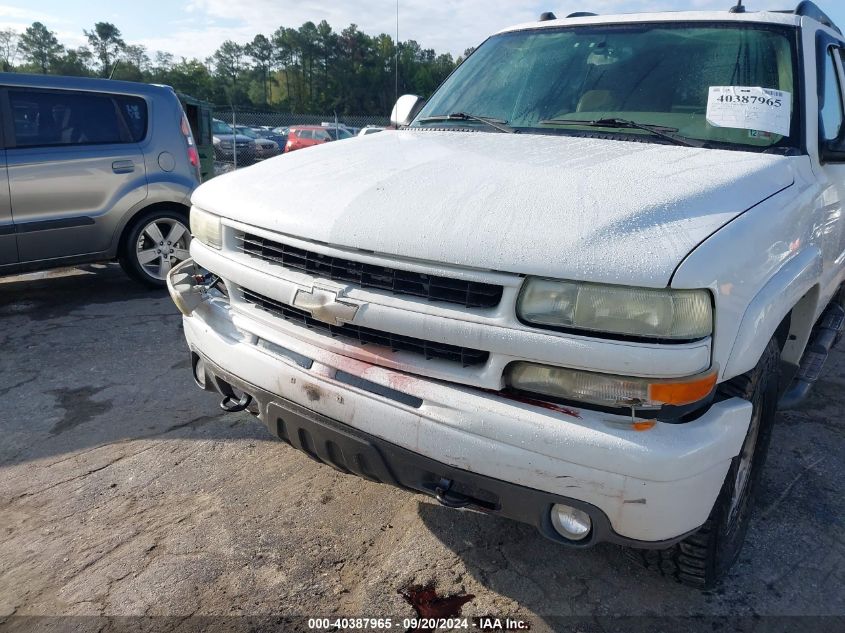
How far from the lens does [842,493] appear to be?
10.1ft

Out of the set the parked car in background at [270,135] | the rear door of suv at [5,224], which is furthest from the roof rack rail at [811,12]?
the parked car in background at [270,135]

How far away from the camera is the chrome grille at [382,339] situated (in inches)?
80.0

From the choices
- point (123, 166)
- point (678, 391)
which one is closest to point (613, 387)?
point (678, 391)

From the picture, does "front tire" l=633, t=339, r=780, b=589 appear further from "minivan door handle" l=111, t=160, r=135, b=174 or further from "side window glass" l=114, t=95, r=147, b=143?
"side window glass" l=114, t=95, r=147, b=143

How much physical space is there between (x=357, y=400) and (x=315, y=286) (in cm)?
39

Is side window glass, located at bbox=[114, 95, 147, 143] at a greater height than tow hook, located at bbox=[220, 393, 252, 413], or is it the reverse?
side window glass, located at bbox=[114, 95, 147, 143]

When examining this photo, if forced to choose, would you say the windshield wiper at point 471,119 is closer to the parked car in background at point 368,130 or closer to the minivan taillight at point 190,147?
the parked car in background at point 368,130

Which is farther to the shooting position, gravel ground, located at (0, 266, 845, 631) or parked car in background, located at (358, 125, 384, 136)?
parked car in background, located at (358, 125, 384, 136)

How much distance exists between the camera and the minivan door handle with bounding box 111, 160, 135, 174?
19.1ft

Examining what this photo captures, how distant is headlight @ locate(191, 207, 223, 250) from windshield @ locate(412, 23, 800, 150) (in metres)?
1.27

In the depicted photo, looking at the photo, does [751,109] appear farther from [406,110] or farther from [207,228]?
[207,228]

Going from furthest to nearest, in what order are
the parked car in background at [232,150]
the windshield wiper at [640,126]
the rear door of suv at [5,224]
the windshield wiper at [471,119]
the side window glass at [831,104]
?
the parked car in background at [232,150], the rear door of suv at [5,224], the windshield wiper at [471,119], the side window glass at [831,104], the windshield wiper at [640,126]

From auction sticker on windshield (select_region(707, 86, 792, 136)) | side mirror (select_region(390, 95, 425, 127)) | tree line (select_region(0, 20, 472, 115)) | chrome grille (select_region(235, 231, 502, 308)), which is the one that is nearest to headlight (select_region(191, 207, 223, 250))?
chrome grille (select_region(235, 231, 502, 308))

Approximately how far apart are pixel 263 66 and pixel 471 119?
112 meters
